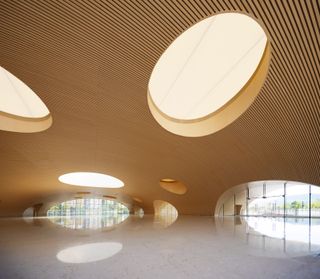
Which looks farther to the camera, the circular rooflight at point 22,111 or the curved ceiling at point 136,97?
the circular rooflight at point 22,111

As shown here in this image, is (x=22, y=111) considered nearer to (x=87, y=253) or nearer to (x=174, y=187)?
(x=87, y=253)

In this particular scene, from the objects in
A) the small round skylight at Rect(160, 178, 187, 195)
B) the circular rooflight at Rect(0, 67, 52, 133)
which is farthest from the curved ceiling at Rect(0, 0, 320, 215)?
the small round skylight at Rect(160, 178, 187, 195)

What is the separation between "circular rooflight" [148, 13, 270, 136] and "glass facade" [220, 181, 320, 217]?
783 centimetres

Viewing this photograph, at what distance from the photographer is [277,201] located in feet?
72.2

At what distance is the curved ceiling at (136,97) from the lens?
18.5 feet

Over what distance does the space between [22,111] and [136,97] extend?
706 cm

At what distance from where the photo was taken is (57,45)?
674 cm

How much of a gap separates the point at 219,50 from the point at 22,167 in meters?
14.4

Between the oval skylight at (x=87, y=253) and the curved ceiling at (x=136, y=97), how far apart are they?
4.90m

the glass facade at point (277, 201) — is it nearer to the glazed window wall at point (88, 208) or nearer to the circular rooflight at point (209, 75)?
the circular rooflight at point (209, 75)

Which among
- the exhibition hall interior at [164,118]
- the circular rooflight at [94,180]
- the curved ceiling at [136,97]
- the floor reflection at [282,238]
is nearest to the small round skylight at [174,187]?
the exhibition hall interior at [164,118]

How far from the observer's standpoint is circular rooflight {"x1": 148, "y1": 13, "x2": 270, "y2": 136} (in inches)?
325

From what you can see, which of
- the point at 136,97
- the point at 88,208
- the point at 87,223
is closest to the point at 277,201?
the point at 87,223

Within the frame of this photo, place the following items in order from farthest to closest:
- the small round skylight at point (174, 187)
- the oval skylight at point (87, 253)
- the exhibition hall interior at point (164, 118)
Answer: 1. the small round skylight at point (174, 187)
2. the exhibition hall interior at point (164, 118)
3. the oval skylight at point (87, 253)
